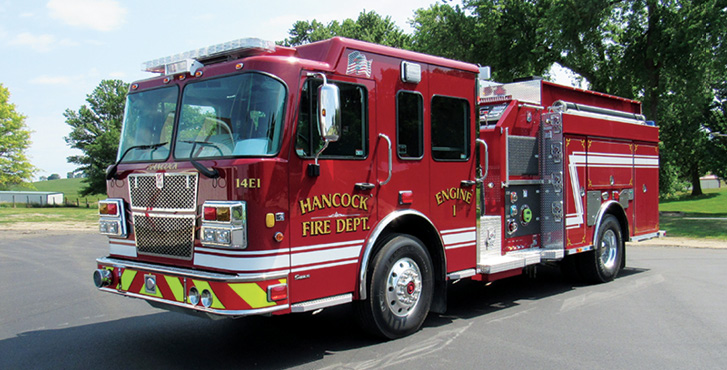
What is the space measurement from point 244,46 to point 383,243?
87.7 inches

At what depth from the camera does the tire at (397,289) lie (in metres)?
5.36

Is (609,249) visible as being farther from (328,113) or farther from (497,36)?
(497,36)

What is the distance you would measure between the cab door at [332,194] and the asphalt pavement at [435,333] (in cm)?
79

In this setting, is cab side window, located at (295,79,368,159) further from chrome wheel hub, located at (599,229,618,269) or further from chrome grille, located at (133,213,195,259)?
chrome wheel hub, located at (599,229,618,269)

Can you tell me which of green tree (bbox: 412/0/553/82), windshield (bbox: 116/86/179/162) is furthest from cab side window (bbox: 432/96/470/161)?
green tree (bbox: 412/0/553/82)

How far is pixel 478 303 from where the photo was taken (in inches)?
291

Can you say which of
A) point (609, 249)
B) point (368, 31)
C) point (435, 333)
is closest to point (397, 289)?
point (435, 333)

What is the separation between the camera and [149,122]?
5.54 m

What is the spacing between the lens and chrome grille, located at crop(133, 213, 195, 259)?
487cm

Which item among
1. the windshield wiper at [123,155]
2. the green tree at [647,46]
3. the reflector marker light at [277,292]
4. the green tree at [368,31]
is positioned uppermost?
the green tree at [368,31]

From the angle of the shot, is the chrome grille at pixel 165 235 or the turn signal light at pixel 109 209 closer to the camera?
the chrome grille at pixel 165 235

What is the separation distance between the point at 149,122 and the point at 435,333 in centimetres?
355

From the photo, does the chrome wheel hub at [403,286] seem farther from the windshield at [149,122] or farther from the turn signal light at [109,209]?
the turn signal light at [109,209]

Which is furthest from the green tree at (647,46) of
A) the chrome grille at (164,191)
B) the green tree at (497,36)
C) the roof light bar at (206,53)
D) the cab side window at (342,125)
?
the chrome grille at (164,191)
